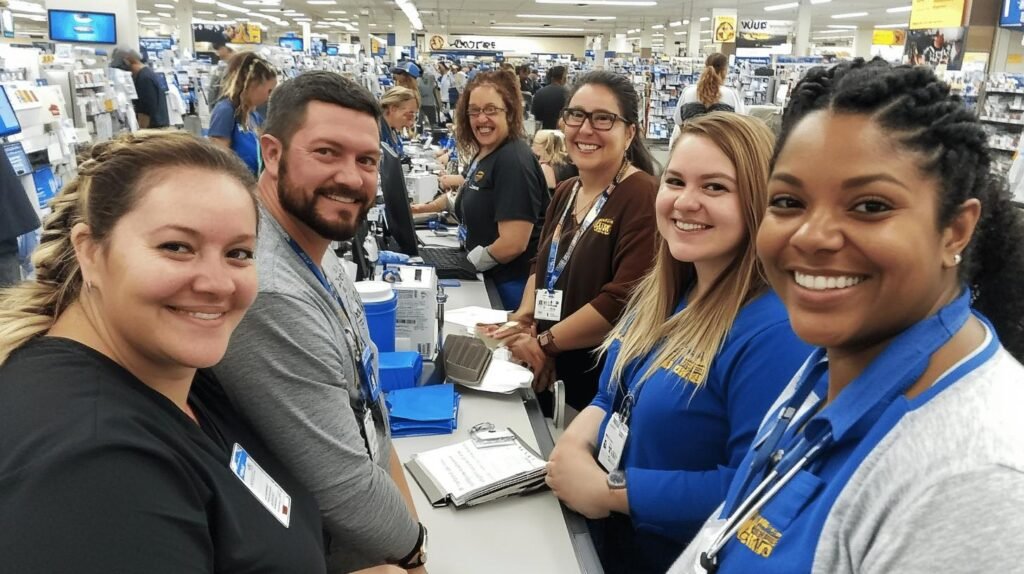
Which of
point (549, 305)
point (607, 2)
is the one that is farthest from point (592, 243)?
point (607, 2)

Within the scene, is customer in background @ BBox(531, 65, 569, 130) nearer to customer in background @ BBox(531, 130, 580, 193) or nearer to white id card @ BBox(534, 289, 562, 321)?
customer in background @ BBox(531, 130, 580, 193)

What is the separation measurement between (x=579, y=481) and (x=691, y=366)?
0.40 meters

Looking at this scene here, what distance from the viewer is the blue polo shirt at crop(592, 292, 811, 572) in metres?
1.32

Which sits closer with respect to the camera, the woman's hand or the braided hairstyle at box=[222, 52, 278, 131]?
the woman's hand

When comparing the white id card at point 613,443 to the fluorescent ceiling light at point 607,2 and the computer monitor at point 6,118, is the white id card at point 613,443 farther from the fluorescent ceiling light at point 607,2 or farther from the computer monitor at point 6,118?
the fluorescent ceiling light at point 607,2

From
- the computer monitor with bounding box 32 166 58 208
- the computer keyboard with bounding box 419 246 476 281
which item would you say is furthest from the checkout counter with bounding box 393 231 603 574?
the computer monitor with bounding box 32 166 58 208

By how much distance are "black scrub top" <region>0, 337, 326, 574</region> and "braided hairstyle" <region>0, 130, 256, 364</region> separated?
8cm

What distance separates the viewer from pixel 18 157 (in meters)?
4.30

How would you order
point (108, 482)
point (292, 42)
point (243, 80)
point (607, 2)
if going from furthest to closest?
point (292, 42)
point (607, 2)
point (243, 80)
point (108, 482)

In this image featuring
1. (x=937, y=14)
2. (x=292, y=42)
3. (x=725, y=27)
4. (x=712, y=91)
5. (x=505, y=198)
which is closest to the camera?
(x=505, y=198)

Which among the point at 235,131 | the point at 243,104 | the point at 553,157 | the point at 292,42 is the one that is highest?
the point at 292,42

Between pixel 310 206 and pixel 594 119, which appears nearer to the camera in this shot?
pixel 310 206

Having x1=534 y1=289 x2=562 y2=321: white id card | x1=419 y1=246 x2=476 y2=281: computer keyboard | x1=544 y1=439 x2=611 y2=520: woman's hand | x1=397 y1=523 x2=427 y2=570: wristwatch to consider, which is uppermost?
x1=534 y1=289 x2=562 y2=321: white id card

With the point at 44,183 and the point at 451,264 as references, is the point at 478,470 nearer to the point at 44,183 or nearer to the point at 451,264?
the point at 451,264
